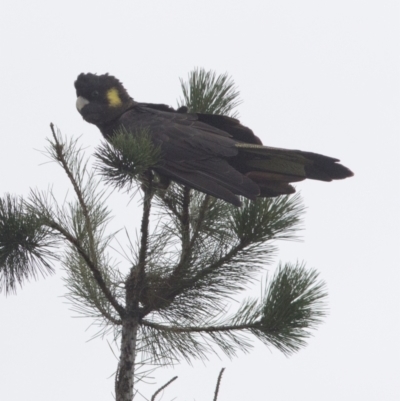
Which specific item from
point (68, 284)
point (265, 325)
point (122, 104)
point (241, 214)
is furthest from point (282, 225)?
point (122, 104)

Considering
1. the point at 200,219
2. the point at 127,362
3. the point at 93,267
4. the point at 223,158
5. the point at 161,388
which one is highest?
the point at 223,158

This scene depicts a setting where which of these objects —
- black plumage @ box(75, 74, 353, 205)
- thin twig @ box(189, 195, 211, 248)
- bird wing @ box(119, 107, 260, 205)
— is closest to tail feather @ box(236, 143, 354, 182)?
black plumage @ box(75, 74, 353, 205)

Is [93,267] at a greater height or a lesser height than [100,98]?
lesser

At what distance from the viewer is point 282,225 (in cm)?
322

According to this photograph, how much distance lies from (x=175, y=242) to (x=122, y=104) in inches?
62.3

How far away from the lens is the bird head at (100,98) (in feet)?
15.0

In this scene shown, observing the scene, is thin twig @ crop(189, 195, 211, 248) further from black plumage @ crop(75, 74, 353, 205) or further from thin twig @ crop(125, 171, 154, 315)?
thin twig @ crop(125, 171, 154, 315)

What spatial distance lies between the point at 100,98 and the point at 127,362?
2.19 m

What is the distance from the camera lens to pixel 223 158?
3.92 m

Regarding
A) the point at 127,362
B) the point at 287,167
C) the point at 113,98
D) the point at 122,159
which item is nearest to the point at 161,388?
the point at 127,362

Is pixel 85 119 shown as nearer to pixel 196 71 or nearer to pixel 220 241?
pixel 196 71

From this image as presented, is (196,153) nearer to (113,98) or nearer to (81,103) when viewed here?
(113,98)

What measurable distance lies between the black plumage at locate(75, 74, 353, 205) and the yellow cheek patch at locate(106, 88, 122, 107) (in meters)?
0.33

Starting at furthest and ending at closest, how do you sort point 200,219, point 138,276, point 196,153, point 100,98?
point 100,98 → point 196,153 → point 200,219 → point 138,276
